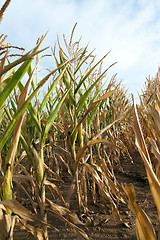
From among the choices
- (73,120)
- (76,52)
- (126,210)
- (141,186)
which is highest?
(76,52)

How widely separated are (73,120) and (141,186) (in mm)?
1023

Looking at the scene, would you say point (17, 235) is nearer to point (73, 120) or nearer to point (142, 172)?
point (73, 120)

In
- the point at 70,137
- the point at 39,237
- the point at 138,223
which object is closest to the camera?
the point at 138,223

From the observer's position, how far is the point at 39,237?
0.62 m

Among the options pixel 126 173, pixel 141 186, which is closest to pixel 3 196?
pixel 141 186

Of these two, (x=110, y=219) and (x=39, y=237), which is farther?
(x=110, y=219)

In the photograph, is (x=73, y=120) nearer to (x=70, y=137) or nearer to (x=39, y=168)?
(x=70, y=137)

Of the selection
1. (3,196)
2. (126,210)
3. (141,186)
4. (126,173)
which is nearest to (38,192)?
(3,196)

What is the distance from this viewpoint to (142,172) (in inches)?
82.4

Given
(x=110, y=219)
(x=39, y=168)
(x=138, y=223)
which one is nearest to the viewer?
(x=138, y=223)

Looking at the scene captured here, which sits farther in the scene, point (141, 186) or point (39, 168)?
point (141, 186)

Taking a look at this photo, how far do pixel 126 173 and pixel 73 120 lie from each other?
3.86 feet

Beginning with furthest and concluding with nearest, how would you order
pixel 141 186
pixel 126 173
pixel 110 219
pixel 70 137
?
pixel 126 173
pixel 141 186
pixel 110 219
pixel 70 137

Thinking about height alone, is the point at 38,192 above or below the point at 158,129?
below
